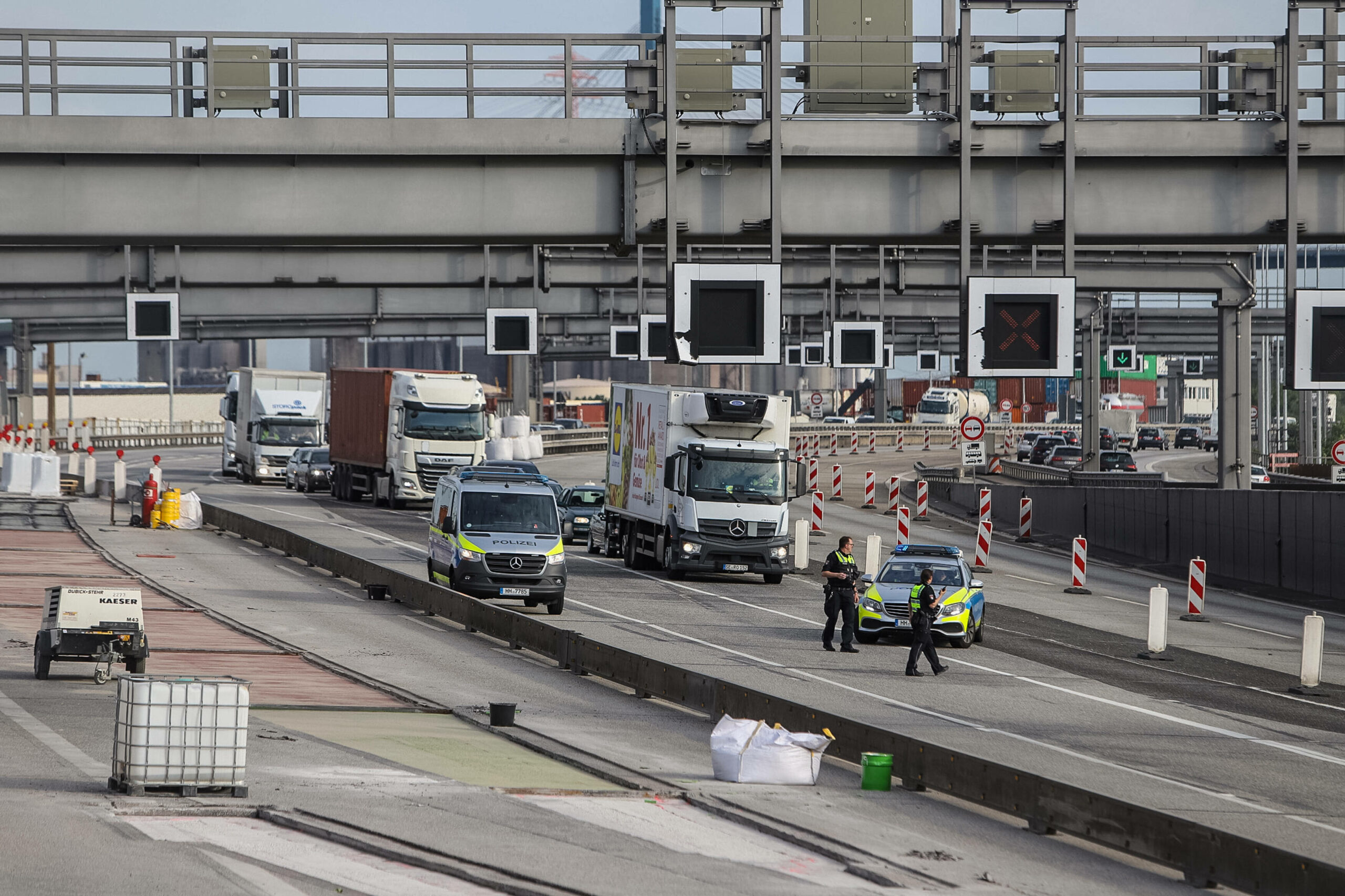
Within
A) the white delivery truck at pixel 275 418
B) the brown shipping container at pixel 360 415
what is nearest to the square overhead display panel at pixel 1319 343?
the brown shipping container at pixel 360 415

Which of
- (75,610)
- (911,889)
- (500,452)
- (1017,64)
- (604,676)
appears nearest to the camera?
(911,889)

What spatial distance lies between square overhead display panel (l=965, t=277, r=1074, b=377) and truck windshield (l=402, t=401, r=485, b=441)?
28256 mm

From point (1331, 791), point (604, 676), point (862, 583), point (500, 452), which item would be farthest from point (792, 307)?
point (1331, 791)

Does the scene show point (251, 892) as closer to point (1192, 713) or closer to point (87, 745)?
point (87, 745)

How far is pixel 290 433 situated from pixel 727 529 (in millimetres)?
33223

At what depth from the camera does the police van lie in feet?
96.4

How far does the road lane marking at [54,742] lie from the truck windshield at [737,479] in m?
17.4

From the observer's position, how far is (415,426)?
49.3 m

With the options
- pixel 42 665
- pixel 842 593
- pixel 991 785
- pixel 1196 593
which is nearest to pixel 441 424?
pixel 1196 593

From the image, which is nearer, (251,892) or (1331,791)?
(251,892)

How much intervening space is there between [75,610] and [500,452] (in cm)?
4941

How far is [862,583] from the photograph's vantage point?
1107 inches

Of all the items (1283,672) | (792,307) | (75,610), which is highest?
(792,307)

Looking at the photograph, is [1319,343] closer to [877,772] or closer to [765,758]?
[877,772]
